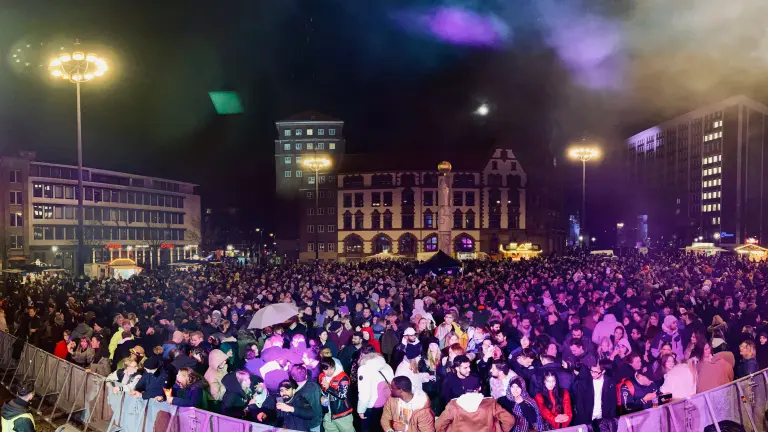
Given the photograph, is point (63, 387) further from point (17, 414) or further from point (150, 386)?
point (17, 414)

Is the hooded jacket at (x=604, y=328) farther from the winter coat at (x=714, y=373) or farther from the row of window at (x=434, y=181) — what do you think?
the row of window at (x=434, y=181)

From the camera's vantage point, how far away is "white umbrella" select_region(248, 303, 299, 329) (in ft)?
33.6

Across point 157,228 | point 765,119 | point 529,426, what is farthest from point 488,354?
point 765,119

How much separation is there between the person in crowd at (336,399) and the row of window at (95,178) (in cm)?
5965

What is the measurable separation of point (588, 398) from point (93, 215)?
2566 inches

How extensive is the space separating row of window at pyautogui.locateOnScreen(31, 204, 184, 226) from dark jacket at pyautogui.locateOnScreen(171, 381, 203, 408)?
58293mm

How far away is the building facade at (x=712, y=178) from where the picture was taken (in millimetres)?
91000

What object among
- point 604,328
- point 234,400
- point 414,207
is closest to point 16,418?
point 234,400

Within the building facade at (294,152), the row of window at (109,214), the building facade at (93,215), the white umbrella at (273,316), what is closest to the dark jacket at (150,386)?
the white umbrella at (273,316)

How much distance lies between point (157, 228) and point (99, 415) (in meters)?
67.2

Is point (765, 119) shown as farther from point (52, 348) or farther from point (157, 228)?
point (52, 348)

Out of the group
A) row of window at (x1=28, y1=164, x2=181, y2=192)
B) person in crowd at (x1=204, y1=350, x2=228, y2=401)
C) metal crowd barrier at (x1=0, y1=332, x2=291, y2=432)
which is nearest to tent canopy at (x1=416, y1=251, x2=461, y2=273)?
metal crowd barrier at (x1=0, y1=332, x2=291, y2=432)

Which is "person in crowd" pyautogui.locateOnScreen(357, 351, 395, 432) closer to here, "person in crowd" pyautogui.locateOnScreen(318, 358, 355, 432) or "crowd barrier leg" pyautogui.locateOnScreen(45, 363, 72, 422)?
"person in crowd" pyautogui.locateOnScreen(318, 358, 355, 432)

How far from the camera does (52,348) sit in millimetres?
11273
